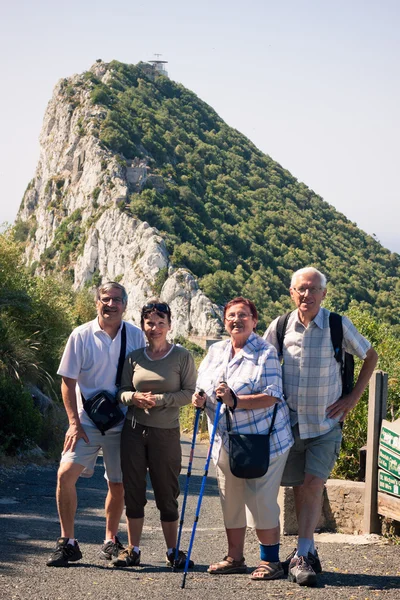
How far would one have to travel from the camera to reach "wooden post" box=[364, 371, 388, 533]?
7.36 m

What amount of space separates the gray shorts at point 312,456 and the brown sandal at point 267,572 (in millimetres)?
588

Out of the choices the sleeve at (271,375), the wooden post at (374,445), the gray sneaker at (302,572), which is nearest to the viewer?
the gray sneaker at (302,572)

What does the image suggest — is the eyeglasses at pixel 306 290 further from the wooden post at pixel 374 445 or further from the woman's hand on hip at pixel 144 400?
the wooden post at pixel 374 445

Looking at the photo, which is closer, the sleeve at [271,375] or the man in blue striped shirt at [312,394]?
the sleeve at [271,375]

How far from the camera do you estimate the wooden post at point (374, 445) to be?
24.1ft

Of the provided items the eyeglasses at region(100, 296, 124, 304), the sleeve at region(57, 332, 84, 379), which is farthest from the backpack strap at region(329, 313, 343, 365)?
the sleeve at region(57, 332, 84, 379)

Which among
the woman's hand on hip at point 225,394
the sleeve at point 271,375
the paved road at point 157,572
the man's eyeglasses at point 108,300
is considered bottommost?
the paved road at point 157,572

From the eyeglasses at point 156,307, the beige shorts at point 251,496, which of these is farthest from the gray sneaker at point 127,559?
the eyeglasses at point 156,307

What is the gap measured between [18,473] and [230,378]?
932cm

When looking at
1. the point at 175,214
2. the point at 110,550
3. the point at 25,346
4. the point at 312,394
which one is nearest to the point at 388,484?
the point at 312,394

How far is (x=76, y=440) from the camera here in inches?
247

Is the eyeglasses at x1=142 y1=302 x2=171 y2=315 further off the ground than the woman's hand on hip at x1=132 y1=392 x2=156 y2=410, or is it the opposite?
the eyeglasses at x1=142 y1=302 x2=171 y2=315

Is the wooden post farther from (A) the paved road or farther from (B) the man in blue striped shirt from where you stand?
(B) the man in blue striped shirt

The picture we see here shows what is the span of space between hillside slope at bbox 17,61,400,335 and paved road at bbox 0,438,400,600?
6409 centimetres
